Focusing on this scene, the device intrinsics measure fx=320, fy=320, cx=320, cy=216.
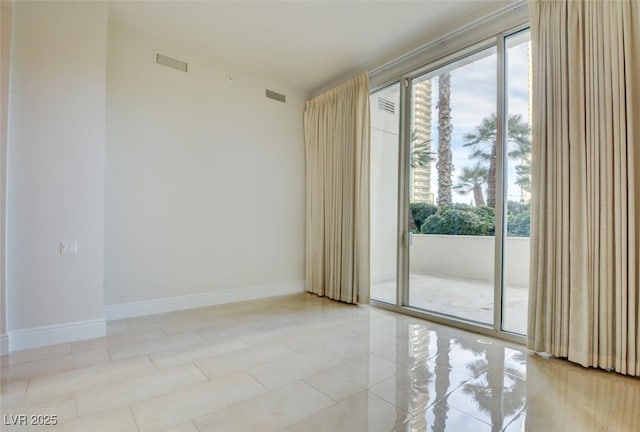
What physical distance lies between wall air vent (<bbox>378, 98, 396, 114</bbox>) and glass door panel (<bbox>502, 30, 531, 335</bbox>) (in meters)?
1.51

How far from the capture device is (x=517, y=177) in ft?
10.4

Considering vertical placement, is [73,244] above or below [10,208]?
below

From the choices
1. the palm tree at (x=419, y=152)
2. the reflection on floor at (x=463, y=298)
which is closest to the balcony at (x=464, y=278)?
the reflection on floor at (x=463, y=298)

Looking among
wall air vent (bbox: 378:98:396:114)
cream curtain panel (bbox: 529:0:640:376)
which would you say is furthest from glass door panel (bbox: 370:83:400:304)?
cream curtain panel (bbox: 529:0:640:376)

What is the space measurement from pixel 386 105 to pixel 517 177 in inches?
82.9

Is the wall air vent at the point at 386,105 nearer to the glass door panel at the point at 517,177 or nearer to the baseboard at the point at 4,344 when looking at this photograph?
the glass door panel at the point at 517,177

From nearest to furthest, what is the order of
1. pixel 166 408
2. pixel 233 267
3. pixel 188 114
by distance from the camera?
pixel 166 408 < pixel 188 114 < pixel 233 267

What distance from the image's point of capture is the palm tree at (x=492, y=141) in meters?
3.15

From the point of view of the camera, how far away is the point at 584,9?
2.60m

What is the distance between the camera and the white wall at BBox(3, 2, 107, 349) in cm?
288

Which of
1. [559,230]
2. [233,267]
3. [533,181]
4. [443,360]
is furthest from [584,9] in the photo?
[233,267]

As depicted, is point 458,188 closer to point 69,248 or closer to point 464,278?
point 464,278

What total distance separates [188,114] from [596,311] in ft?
15.8

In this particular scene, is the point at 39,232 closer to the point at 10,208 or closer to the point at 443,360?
the point at 10,208
